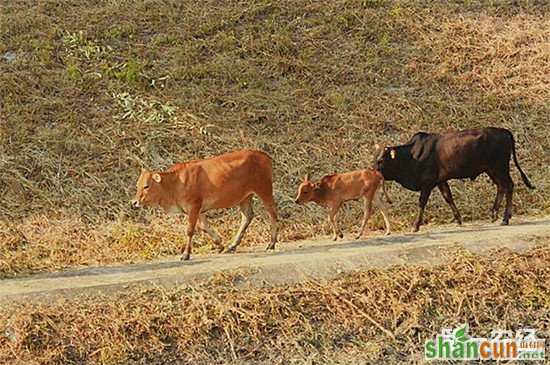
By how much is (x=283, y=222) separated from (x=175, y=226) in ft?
4.66

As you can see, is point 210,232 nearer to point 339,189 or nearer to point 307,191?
point 307,191

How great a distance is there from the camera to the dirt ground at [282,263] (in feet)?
22.5

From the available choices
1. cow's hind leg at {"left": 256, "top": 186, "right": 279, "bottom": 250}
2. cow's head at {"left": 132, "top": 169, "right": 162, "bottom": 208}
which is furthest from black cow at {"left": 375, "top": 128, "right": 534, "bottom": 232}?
cow's head at {"left": 132, "top": 169, "right": 162, "bottom": 208}

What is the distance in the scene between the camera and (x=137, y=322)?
6020 millimetres

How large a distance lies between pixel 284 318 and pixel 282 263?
→ 1.10 meters

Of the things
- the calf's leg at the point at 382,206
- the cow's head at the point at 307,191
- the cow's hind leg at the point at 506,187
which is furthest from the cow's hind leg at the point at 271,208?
the cow's hind leg at the point at 506,187

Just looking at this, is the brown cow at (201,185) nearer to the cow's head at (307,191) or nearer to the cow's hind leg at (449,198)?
the cow's head at (307,191)

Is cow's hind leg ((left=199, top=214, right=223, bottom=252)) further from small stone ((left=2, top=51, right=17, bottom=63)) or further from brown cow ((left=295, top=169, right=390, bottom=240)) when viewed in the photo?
small stone ((left=2, top=51, right=17, bottom=63))

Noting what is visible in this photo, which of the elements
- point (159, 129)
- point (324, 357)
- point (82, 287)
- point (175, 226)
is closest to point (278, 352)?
point (324, 357)

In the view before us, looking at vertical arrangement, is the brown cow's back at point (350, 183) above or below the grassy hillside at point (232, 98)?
above

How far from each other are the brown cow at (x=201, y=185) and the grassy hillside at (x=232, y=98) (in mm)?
918

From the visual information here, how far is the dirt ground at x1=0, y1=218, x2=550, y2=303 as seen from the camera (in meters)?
6.85

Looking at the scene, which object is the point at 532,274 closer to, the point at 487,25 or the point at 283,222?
the point at 283,222

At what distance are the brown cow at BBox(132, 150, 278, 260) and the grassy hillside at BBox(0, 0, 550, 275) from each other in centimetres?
92
